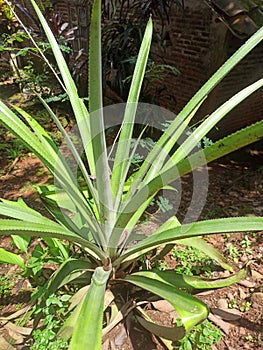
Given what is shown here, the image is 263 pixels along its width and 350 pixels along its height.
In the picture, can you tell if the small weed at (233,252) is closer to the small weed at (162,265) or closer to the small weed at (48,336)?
the small weed at (162,265)

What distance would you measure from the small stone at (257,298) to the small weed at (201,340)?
266mm

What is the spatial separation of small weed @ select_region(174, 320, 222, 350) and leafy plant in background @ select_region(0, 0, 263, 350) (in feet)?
0.26

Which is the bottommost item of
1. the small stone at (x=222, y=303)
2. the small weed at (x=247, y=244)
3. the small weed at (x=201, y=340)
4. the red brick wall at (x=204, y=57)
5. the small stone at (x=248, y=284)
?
the small weed at (x=201, y=340)

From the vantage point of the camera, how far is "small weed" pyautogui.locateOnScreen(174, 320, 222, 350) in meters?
1.16

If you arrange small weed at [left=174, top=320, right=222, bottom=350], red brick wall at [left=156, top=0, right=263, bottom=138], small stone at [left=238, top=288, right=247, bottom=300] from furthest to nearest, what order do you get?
red brick wall at [left=156, top=0, right=263, bottom=138]
small stone at [left=238, top=288, right=247, bottom=300]
small weed at [left=174, top=320, right=222, bottom=350]

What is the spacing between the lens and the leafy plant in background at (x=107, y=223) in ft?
2.80

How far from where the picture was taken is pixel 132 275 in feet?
3.82

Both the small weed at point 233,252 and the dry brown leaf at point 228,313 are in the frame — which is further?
the small weed at point 233,252

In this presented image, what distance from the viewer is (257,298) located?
1377 millimetres

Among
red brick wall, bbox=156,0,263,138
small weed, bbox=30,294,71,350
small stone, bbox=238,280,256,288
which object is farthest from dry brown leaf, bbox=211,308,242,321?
red brick wall, bbox=156,0,263,138

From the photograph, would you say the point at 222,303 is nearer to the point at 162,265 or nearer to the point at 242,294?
the point at 242,294

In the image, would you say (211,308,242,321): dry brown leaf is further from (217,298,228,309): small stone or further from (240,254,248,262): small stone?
(240,254,248,262): small stone

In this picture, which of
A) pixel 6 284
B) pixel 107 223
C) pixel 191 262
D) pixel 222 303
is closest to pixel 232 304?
pixel 222 303

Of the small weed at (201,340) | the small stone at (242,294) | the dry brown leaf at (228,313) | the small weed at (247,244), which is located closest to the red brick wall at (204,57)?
the small weed at (247,244)
